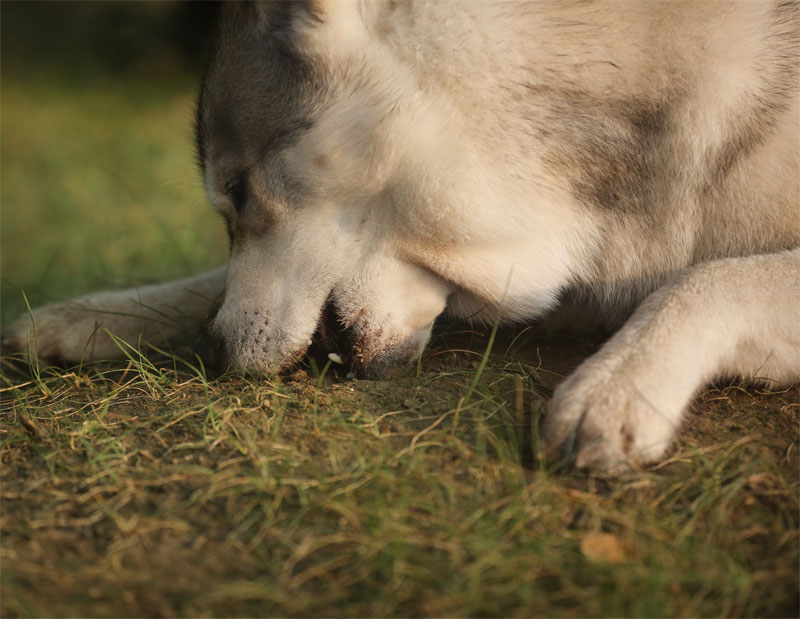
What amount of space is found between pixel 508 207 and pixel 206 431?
34.9 inches

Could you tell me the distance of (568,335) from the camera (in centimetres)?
237

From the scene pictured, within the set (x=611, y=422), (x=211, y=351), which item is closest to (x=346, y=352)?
(x=211, y=351)

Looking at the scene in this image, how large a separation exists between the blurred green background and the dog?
495mm

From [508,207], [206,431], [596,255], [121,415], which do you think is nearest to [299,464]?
[206,431]

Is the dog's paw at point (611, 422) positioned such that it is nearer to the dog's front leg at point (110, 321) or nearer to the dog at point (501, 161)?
the dog at point (501, 161)

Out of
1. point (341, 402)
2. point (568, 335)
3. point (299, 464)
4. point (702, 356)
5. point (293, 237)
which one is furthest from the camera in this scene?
point (568, 335)

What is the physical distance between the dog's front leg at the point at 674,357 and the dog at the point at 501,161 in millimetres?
12

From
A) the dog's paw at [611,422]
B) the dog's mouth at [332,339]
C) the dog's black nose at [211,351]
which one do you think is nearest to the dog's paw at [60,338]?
the dog's black nose at [211,351]

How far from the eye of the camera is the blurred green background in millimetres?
3756

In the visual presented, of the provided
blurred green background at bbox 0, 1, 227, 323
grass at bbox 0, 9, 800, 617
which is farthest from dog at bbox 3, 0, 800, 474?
blurred green background at bbox 0, 1, 227, 323

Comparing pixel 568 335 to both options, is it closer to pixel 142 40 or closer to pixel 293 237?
pixel 293 237

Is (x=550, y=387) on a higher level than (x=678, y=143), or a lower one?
lower

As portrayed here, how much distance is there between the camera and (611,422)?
1.59 m

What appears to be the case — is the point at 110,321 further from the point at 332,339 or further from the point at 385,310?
the point at 385,310
